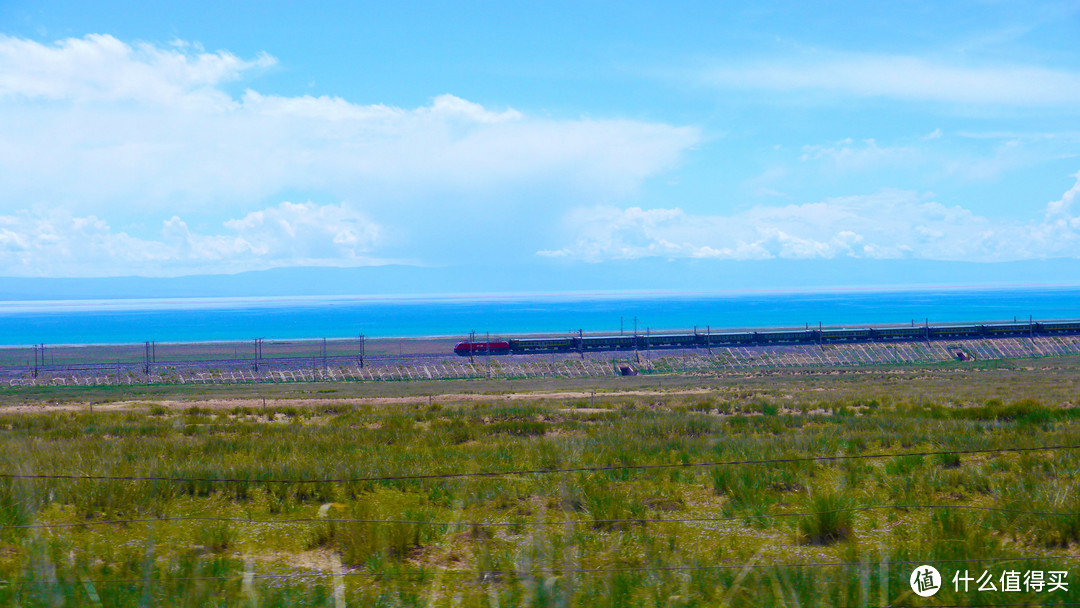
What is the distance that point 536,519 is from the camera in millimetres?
7266

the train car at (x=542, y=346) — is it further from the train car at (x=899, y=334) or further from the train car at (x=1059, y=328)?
the train car at (x=1059, y=328)

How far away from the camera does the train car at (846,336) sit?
6894cm

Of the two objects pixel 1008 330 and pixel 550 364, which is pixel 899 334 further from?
pixel 550 364

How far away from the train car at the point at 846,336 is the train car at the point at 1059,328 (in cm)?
1887

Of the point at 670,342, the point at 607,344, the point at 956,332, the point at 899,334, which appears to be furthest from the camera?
the point at 956,332

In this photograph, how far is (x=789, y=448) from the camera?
10.6m

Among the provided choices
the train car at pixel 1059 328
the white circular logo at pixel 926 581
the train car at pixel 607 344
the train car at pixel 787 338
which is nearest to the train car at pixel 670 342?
the train car at pixel 607 344

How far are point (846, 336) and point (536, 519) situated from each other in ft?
227

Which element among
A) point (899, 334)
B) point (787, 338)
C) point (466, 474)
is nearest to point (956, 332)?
point (899, 334)

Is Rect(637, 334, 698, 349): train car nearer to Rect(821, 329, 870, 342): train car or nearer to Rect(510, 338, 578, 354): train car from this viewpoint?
Rect(510, 338, 578, 354): train car

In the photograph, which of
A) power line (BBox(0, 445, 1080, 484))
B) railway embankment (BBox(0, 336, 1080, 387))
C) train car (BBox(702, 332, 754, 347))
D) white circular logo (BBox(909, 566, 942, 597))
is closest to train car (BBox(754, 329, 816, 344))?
train car (BBox(702, 332, 754, 347))

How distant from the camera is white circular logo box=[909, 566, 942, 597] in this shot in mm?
4914

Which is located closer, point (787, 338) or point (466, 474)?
point (466, 474)

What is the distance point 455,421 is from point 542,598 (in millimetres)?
11768
